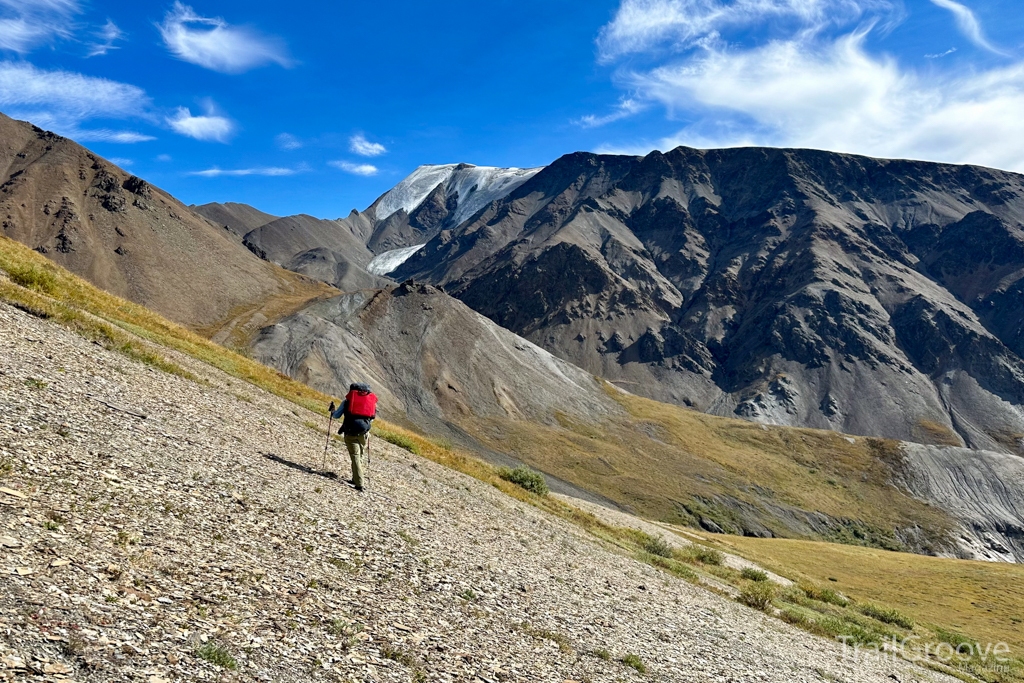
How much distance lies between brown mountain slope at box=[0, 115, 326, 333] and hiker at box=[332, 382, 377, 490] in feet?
348

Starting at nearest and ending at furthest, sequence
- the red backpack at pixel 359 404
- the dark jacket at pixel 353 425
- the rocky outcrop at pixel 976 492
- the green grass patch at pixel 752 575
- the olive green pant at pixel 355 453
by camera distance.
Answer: the olive green pant at pixel 355 453 → the dark jacket at pixel 353 425 → the red backpack at pixel 359 404 → the green grass patch at pixel 752 575 → the rocky outcrop at pixel 976 492

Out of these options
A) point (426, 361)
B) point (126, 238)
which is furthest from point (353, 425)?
point (126, 238)

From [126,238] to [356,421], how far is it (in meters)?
140

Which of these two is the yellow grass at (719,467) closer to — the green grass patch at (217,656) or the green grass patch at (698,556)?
the green grass patch at (698,556)

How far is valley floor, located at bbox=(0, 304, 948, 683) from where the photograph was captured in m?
8.04

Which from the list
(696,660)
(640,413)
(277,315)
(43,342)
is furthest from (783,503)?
(43,342)

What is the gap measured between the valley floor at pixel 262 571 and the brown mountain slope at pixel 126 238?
10561cm

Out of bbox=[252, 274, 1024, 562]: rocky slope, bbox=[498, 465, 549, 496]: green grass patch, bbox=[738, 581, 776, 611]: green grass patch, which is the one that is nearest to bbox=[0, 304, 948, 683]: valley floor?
bbox=[738, 581, 776, 611]: green grass patch

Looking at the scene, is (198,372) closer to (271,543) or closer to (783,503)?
(271,543)

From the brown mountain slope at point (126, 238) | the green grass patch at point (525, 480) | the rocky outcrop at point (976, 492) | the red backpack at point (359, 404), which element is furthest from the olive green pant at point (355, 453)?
the rocky outcrop at point (976, 492)

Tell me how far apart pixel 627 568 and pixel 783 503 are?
319 ft

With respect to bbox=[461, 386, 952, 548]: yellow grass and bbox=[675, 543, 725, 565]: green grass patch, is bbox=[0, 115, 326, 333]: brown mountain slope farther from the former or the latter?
bbox=[675, 543, 725, 565]: green grass patch

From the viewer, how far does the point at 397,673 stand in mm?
9328

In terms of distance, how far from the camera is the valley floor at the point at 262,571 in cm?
804
